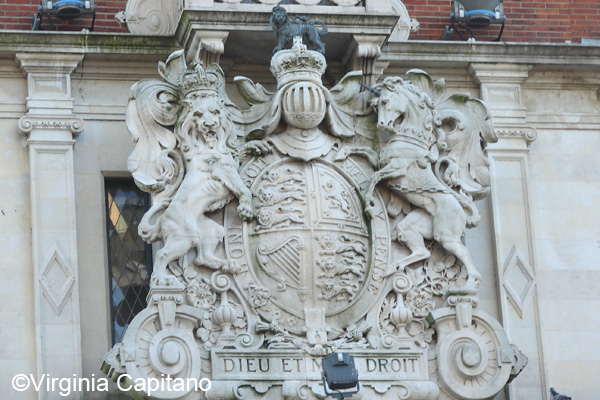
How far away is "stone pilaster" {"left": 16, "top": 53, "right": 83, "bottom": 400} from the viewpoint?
2047 centimetres

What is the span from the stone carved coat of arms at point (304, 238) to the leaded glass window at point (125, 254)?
1.39ft

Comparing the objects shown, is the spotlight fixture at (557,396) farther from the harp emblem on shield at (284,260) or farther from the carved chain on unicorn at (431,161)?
the harp emblem on shield at (284,260)

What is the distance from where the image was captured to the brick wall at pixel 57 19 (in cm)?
2162

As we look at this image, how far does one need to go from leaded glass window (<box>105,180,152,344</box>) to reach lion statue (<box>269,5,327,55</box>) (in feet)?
7.24

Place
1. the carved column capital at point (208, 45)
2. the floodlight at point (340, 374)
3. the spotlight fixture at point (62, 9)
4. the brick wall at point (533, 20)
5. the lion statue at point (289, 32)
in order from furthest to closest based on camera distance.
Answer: the brick wall at point (533, 20)
the spotlight fixture at point (62, 9)
the carved column capital at point (208, 45)
the lion statue at point (289, 32)
the floodlight at point (340, 374)

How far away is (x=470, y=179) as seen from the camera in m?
21.2

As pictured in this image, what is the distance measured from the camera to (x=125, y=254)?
21.4 meters

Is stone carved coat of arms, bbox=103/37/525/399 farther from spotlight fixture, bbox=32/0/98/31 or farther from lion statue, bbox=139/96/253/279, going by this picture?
spotlight fixture, bbox=32/0/98/31

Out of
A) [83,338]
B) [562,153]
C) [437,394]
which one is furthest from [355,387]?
[562,153]

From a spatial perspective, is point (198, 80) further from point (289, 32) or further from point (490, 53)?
point (490, 53)

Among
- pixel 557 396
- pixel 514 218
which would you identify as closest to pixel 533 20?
pixel 514 218

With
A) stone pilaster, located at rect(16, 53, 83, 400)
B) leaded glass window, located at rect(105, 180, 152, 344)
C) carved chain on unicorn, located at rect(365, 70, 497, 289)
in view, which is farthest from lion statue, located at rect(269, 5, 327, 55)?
leaded glass window, located at rect(105, 180, 152, 344)

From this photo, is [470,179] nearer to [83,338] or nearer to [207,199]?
[207,199]

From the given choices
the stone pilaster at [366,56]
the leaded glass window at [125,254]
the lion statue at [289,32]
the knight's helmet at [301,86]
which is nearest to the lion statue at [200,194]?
the knight's helmet at [301,86]
